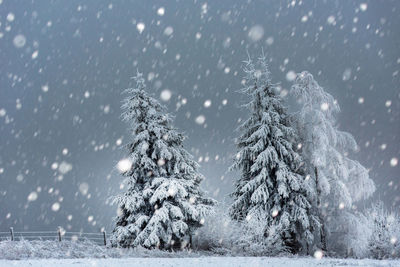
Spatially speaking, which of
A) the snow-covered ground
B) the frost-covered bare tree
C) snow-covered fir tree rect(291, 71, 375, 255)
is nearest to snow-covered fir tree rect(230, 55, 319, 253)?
snow-covered fir tree rect(291, 71, 375, 255)

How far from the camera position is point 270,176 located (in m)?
25.5

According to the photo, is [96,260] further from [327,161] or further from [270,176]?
[327,161]

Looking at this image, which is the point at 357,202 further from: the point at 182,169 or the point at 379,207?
the point at 182,169

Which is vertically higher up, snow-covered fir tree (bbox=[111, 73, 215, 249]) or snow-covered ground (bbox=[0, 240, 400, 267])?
snow-covered fir tree (bbox=[111, 73, 215, 249])

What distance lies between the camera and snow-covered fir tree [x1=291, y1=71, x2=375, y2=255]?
24.3 meters

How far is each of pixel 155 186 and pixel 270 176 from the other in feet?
24.0

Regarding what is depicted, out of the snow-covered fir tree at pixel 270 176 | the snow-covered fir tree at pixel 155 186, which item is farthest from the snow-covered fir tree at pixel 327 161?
the snow-covered fir tree at pixel 155 186

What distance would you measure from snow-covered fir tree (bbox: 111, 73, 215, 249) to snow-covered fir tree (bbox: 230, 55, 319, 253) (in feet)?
9.49

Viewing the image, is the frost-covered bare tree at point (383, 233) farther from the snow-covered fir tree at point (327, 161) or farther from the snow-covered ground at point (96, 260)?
the snow-covered ground at point (96, 260)

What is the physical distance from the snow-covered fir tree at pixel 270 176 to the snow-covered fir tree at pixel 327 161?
896mm

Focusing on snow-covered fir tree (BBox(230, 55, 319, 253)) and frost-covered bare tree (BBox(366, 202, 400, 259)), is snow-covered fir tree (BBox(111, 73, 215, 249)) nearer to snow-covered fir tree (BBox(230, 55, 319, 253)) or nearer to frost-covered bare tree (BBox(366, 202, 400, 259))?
snow-covered fir tree (BBox(230, 55, 319, 253))

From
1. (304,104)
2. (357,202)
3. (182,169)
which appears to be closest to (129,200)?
(182,169)

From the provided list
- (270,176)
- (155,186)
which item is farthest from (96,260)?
(270,176)

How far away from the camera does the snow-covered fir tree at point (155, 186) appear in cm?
2420
